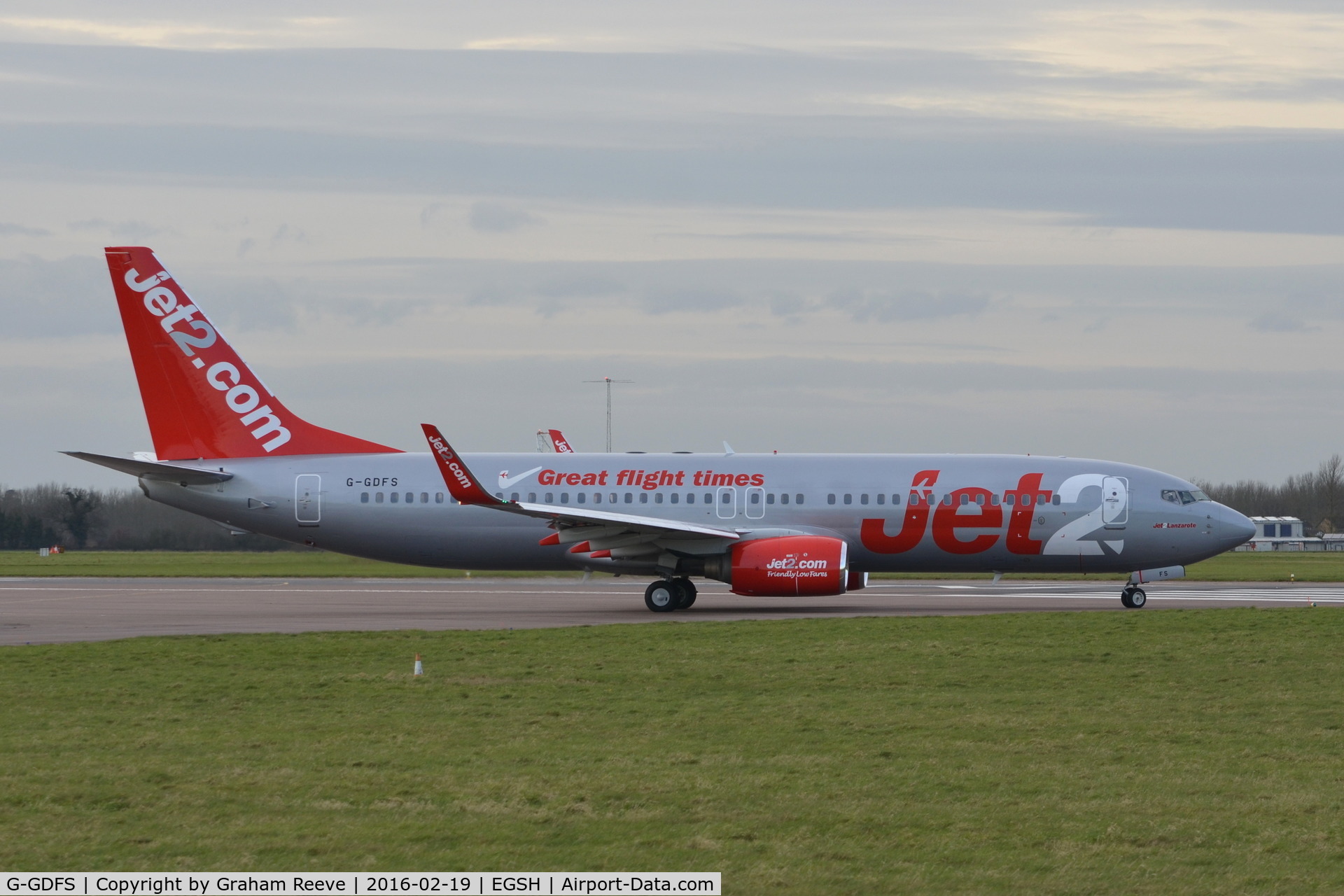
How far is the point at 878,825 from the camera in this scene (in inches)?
399

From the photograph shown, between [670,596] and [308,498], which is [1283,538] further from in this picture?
[308,498]

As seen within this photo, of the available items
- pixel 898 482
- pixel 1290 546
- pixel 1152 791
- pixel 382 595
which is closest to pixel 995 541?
pixel 898 482

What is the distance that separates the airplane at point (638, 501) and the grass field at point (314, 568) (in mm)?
6907


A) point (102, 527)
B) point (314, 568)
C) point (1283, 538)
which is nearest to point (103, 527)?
point (102, 527)

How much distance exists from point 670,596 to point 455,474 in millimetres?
5292

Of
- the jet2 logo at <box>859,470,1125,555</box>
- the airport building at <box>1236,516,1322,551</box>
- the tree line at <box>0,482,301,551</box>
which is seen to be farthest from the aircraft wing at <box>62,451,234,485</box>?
the airport building at <box>1236,516,1322,551</box>

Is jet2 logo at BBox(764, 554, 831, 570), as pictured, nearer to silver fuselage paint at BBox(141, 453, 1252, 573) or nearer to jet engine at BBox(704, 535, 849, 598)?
jet engine at BBox(704, 535, 849, 598)

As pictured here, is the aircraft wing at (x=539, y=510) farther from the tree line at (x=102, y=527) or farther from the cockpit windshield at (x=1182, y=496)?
the tree line at (x=102, y=527)

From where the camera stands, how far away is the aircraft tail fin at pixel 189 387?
35750 mm

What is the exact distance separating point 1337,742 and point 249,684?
1184 cm

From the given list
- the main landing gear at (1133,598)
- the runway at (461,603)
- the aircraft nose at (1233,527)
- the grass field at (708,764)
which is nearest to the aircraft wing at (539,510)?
the runway at (461,603)

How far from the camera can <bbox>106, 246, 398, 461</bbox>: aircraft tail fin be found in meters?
35.8

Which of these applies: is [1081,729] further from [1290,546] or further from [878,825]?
[1290,546]

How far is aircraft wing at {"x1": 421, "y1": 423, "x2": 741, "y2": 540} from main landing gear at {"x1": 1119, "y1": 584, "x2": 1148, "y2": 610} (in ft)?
27.9
